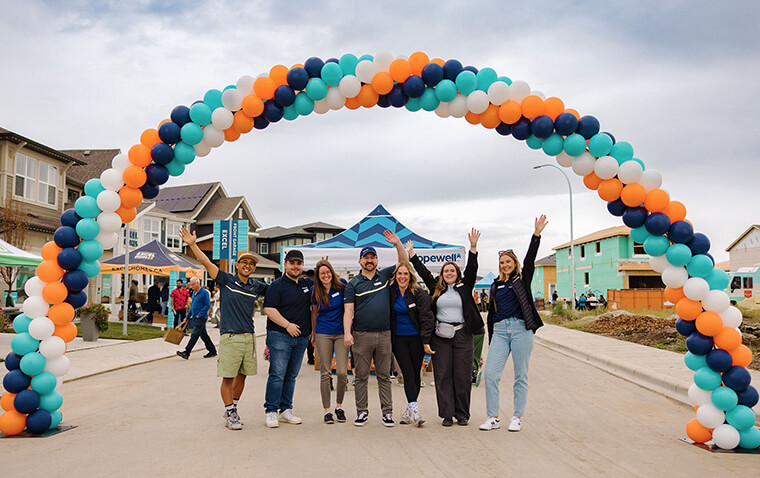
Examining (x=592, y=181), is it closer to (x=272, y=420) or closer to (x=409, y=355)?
(x=409, y=355)

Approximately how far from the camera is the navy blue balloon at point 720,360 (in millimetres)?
6117

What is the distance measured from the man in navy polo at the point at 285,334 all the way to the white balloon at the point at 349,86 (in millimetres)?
2050

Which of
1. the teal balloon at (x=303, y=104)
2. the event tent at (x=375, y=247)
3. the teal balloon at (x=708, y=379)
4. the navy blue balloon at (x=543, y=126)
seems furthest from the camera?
the event tent at (x=375, y=247)

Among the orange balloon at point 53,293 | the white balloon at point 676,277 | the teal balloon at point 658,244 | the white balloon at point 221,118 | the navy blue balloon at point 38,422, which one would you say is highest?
the white balloon at point 221,118

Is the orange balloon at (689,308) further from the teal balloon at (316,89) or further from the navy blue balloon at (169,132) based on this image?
the navy blue balloon at (169,132)

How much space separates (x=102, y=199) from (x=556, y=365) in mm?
10265

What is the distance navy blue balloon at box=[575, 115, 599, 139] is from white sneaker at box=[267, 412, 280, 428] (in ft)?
15.9

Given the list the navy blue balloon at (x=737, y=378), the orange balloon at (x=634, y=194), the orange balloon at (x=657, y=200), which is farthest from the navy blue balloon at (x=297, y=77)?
the navy blue balloon at (x=737, y=378)

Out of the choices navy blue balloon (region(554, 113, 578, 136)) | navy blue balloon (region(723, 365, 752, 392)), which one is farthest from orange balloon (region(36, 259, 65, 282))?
navy blue balloon (region(723, 365, 752, 392))

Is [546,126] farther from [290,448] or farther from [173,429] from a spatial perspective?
[173,429]

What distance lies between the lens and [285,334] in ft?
22.4

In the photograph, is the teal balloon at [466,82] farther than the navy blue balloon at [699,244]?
Yes

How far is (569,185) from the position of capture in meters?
35.1

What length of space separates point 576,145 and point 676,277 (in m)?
1.83
